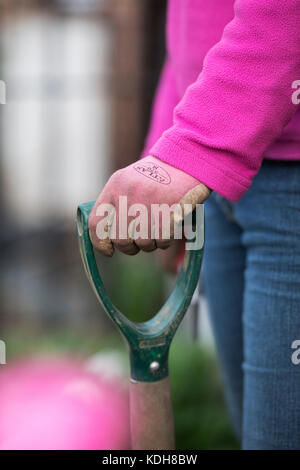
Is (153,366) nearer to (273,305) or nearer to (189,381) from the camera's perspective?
(273,305)

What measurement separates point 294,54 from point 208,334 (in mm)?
1855

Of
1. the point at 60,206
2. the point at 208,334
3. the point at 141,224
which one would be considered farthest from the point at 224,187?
the point at 60,206

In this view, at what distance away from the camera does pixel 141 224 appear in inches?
41.8

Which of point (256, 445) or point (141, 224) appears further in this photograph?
point (256, 445)

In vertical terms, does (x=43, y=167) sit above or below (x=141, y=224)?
below

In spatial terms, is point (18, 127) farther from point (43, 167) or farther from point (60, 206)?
point (60, 206)

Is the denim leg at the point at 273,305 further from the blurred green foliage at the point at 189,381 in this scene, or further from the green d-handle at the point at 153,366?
the blurred green foliage at the point at 189,381

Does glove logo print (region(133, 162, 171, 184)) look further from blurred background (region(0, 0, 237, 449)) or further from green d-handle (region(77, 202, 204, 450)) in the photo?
blurred background (region(0, 0, 237, 449))

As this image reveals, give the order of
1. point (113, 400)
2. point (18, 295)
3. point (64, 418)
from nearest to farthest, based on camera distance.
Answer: point (64, 418) < point (113, 400) < point (18, 295)

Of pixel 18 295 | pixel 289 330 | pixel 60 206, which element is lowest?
pixel 18 295

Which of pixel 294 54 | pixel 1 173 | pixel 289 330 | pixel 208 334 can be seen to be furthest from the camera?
pixel 1 173

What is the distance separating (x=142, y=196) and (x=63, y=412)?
3.03 feet

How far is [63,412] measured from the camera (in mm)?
1764

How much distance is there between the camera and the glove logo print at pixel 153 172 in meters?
1.06
